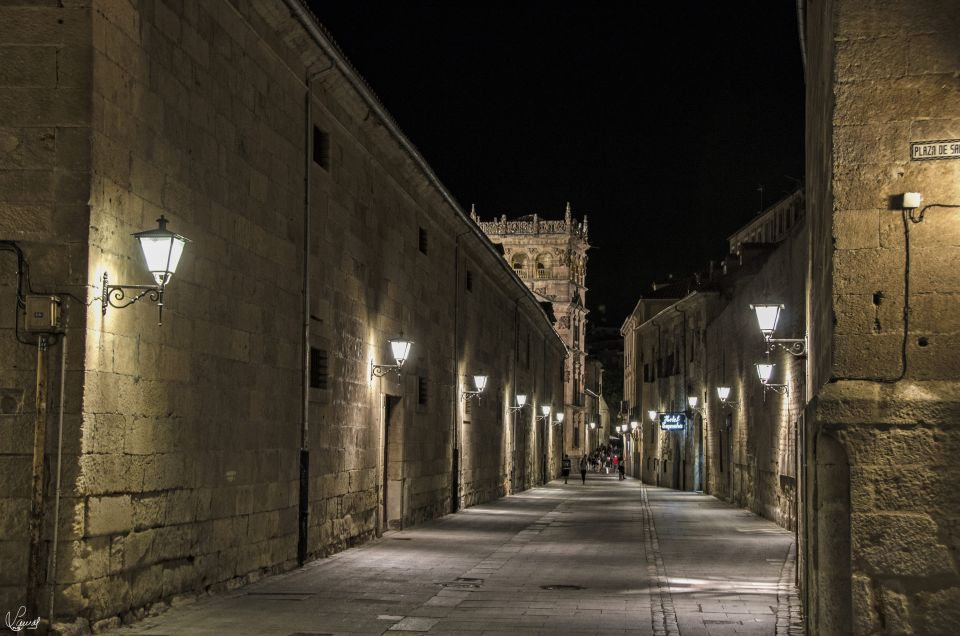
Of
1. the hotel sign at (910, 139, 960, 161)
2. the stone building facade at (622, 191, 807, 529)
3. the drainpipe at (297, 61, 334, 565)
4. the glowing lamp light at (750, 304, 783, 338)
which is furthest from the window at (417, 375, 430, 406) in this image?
the hotel sign at (910, 139, 960, 161)

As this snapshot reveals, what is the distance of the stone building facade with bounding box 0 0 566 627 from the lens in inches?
349

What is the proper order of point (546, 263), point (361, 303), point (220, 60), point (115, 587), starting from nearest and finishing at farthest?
point (115, 587) < point (220, 60) < point (361, 303) < point (546, 263)

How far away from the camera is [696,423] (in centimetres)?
4097

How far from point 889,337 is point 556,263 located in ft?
313

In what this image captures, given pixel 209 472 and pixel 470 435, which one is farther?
pixel 470 435

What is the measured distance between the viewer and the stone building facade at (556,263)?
10125 centimetres

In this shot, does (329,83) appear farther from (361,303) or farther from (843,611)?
(843,611)

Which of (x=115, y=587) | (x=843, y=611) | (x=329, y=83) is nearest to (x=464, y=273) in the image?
(x=329, y=83)

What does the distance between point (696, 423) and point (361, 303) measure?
25363 mm

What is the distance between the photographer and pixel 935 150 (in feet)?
23.2

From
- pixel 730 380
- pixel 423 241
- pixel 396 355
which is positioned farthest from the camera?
pixel 730 380

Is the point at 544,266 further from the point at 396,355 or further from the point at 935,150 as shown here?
the point at 935,150

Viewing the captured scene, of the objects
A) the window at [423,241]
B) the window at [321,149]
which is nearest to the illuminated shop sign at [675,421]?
the window at [423,241]

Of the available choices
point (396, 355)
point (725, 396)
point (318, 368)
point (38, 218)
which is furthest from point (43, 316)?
point (725, 396)
